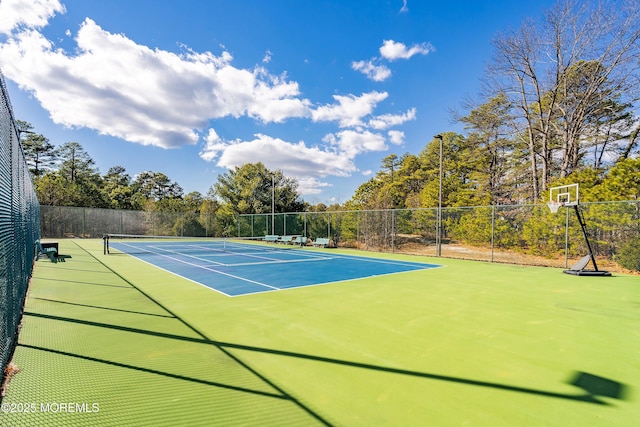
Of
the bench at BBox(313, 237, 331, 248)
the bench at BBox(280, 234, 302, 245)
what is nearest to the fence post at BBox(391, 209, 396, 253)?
the bench at BBox(313, 237, 331, 248)

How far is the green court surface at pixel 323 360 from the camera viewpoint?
2.46 meters

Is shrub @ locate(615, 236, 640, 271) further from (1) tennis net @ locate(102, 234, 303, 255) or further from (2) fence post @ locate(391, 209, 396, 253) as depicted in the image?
(1) tennis net @ locate(102, 234, 303, 255)

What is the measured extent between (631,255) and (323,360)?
1272 centimetres

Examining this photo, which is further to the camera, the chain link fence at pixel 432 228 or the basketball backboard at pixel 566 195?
the chain link fence at pixel 432 228

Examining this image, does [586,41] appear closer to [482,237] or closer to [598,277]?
[482,237]

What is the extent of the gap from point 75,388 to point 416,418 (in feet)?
9.56

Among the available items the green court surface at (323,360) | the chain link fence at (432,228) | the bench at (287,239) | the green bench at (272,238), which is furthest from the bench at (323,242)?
the green court surface at (323,360)

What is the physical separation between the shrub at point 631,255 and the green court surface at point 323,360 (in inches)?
218

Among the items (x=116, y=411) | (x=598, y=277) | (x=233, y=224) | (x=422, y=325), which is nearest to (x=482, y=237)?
(x=598, y=277)

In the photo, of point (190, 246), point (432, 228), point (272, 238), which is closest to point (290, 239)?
point (272, 238)

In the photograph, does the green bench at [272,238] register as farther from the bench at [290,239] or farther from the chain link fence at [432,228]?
the chain link fence at [432,228]

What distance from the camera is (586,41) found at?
1731 cm

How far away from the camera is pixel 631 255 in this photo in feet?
34.6

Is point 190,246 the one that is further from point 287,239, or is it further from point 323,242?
point 323,242
